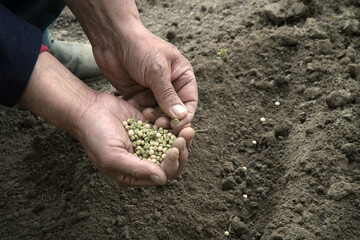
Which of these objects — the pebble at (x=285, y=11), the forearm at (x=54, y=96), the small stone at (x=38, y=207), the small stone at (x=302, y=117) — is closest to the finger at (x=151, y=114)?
the forearm at (x=54, y=96)

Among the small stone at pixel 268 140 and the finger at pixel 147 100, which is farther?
the small stone at pixel 268 140

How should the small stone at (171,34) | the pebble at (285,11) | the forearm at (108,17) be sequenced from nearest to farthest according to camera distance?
the forearm at (108,17) → the pebble at (285,11) → the small stone at (171,34)

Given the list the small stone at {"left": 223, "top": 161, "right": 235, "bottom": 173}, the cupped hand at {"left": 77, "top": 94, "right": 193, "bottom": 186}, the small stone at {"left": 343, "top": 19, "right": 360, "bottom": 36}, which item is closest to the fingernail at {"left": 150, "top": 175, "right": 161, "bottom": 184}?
the cupped hand at {"left": 77, "top": 94, "right": 193, "bottom": 186}

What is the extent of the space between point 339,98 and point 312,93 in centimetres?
26

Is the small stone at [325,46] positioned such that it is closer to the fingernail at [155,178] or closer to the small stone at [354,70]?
the small stone at [354,70]

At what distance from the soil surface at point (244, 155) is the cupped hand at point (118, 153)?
40 cm

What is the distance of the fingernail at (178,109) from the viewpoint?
2379 millimetres

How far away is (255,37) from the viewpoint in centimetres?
348

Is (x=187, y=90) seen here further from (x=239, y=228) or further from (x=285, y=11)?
(x=285, y=11)

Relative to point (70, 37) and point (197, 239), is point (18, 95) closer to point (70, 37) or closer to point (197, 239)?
point (197, 239)

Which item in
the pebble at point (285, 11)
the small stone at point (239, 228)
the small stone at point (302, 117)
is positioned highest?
the pebble at point (285, 11)

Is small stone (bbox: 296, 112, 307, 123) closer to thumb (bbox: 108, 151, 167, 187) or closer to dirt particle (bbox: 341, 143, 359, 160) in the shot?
dirt particle (bbox: 341, 143, 359, 160)

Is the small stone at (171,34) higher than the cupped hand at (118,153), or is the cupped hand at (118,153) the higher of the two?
the cupped hand at (118,153)

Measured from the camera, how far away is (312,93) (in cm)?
307
